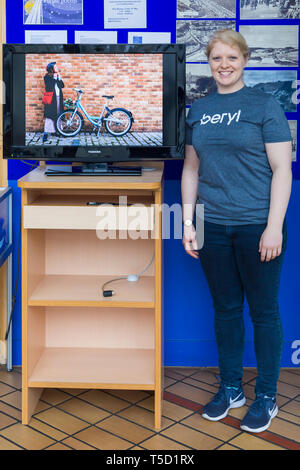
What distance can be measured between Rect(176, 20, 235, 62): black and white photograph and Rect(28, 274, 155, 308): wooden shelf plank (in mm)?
1008

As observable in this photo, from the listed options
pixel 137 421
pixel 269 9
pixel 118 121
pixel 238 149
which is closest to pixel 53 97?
pixel 118 121

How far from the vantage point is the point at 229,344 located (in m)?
2.57

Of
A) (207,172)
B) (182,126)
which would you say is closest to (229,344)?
(207,172)

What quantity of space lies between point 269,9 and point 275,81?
0.31 meters

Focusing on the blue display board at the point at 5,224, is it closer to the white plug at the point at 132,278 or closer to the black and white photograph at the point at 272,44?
the white plug at the point at 132,278

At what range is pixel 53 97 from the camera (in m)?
2.55

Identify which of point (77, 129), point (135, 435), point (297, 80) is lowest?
point (135, 435)

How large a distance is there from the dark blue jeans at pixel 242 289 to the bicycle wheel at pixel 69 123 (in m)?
0.64

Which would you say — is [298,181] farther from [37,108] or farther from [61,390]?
[61,390]

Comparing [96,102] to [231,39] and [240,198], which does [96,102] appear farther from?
[240,198]

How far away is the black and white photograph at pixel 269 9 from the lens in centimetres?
283

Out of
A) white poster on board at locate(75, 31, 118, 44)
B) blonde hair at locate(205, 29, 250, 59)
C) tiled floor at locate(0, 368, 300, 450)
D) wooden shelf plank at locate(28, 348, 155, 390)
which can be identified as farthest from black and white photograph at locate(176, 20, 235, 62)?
tiled floor at locate(0, 368, 300, 450)
